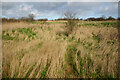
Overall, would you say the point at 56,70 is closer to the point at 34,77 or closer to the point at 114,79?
the point at 34,77

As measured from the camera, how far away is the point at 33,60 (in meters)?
2.16

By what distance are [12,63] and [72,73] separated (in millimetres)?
1729

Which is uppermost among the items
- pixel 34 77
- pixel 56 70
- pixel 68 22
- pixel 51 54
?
pixel 68 22

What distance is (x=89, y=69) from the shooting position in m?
1.95

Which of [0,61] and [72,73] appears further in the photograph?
[0,61]

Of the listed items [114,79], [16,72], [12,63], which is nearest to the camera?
[114,79]

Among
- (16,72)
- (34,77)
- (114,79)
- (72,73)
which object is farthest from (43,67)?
(114,79)

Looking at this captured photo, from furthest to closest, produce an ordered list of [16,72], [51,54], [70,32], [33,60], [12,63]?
[70,32], [51,54], [33,60], [12,63], [16,72]

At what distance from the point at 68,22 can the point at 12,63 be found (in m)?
6.11

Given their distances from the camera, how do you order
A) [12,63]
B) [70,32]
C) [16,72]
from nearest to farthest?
1. [16,72]
2. [12,63]
3. [70,32]

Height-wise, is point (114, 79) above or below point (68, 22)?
below

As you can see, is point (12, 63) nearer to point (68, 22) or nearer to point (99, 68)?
point (99, 68)

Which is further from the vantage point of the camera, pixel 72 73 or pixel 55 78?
pixel 72 73

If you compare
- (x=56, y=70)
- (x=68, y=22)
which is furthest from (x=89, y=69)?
(x=68, y=22)
